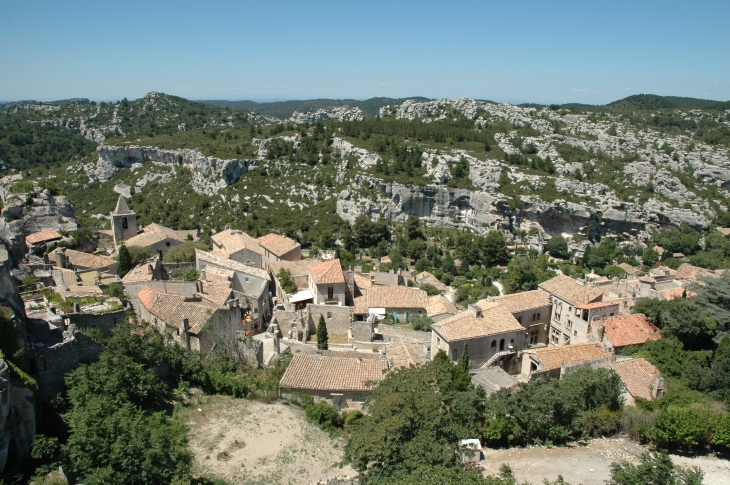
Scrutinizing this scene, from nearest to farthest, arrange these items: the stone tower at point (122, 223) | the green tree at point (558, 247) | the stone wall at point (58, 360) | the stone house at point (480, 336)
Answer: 1. the stone wall at point (58, 360)
2. the stone house at point (480, 336)
3. the stone tower at point (122, 223)
4. the green tree at point (558, 247)

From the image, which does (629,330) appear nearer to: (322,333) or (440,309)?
(440,309)

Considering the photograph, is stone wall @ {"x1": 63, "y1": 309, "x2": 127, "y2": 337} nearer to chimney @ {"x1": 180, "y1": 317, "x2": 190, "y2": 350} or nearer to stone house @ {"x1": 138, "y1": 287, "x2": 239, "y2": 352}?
stone house @ {"x1": 138, "y1": 287, "x2": 239, "y2": 352}

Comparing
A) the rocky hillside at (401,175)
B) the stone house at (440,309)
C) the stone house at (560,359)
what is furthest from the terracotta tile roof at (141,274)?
the rocky hillside at (401,175)

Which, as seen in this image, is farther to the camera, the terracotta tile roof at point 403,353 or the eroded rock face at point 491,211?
the eroded rock face at point 491,211

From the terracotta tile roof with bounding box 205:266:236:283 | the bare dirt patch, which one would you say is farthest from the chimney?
the terracotta tile roof with bounding box 205:266:236:283

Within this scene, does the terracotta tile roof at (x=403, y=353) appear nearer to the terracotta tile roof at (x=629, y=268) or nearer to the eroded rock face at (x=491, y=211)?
the terracotta tile roof at (x=629, y=268)
